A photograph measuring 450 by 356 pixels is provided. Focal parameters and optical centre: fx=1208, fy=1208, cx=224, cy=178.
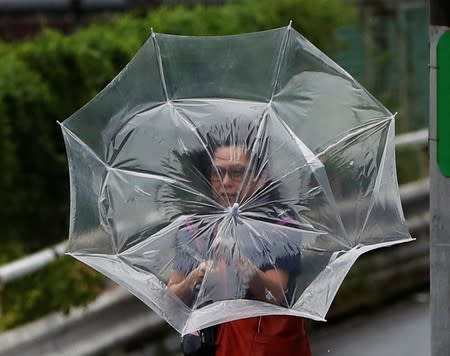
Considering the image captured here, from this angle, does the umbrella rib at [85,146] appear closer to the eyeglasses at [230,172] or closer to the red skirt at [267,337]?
the eyeglasses at [230,172]

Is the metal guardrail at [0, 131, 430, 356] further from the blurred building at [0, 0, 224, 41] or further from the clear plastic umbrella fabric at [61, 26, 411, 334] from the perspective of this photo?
the blurred building at [0, 0, 224, 41]

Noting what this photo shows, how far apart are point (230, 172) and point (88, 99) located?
14.5 ft

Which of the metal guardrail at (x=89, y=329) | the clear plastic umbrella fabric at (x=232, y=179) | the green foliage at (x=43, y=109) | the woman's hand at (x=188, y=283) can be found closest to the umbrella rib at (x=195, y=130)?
the clear plastic umbrella fabric at (x=232, y=179)

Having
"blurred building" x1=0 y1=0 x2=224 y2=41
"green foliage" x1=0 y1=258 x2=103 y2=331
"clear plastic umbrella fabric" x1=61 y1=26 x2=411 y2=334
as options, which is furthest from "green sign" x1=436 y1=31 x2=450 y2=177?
"blurred building" x1=0 y1=0 x2=224 y2=41

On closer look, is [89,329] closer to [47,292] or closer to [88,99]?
[47,292]

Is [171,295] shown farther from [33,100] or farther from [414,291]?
[414,291]

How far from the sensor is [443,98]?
4.86m

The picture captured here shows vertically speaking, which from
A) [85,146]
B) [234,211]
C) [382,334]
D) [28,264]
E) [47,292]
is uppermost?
[85,146]

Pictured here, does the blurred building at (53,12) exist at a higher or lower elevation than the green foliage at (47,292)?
higher

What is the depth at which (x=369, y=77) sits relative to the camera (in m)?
12.1

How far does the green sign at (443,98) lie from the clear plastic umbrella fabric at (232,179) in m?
0.37

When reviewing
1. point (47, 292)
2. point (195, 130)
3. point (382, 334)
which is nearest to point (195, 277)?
point (195, 130)

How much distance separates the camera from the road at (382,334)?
28.8ft

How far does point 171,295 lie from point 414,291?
627cm
